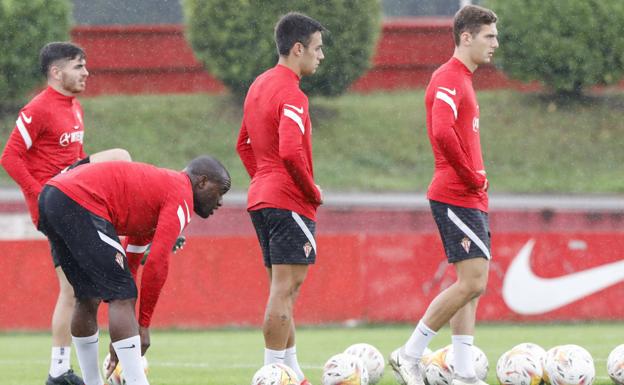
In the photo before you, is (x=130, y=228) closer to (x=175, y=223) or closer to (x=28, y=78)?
(x=175, y=223)

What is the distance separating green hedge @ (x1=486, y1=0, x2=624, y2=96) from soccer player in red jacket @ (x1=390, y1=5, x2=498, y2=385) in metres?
22.6

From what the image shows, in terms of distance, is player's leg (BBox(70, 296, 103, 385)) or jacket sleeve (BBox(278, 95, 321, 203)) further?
jacket sleeve (BBox(278, 95, 321, 203))

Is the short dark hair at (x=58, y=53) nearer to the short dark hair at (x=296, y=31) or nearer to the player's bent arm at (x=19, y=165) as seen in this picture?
the player's bent arm at (x=19, y=165)

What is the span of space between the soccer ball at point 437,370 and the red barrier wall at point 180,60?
986 inches

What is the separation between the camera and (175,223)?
6.91m

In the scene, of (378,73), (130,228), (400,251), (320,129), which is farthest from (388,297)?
(378,73)

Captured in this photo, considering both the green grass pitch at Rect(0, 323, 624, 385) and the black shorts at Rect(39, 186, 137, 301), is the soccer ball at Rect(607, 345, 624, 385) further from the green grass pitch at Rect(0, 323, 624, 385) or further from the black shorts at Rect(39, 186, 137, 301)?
the black shorts at Rect(39, 186, 137, 301)

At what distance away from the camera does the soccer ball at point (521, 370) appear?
26.9 ft

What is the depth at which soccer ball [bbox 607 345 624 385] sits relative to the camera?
8359mm

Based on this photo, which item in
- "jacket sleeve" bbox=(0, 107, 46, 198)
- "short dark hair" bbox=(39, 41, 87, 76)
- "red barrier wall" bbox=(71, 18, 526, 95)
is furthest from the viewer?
"red barrier wall" bbox=(71, 18, 526, 95)

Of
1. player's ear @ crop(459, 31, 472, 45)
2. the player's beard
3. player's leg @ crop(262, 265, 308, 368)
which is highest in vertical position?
player's ear @ crop(459, 31, 472, 45)

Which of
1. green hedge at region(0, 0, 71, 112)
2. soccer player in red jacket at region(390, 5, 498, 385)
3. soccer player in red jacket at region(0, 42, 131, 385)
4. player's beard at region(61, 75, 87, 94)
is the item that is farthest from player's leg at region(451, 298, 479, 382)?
green hedge at region(0, 0, 71, 112)

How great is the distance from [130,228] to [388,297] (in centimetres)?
975

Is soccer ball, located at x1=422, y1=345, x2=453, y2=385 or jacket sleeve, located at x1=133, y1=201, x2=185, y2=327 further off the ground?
jacket sleeve, located at x1=133, y1=201, x2=185, y2=327
